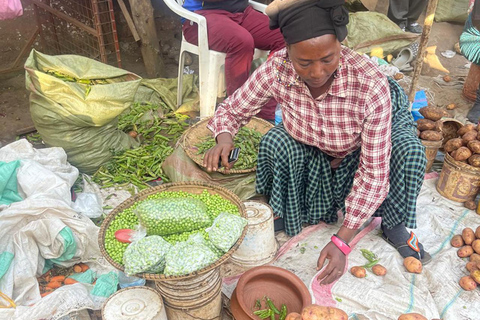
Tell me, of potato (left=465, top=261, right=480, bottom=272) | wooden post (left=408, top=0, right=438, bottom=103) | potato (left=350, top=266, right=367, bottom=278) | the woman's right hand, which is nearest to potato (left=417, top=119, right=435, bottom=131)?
wooden post (left=408, top=0, right=438, bottom=103)

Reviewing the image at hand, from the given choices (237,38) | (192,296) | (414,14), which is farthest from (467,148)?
(414,14)

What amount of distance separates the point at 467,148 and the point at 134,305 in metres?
2.49

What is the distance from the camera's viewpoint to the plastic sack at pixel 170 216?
1.72m

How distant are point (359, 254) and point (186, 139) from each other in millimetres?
1494

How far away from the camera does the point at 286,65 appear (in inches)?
81.7

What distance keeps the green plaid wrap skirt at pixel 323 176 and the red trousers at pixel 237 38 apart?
3.90ft

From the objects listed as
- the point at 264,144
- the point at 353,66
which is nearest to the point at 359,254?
the point at 264,144

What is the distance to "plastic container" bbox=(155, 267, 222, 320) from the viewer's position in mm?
1721

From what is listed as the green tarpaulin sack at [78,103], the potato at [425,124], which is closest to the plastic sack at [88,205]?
the green tarpaulin sack at [78,103]

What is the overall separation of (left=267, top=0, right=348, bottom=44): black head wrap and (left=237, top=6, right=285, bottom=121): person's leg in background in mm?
1975

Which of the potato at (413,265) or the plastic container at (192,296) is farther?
the potato at (413,265)

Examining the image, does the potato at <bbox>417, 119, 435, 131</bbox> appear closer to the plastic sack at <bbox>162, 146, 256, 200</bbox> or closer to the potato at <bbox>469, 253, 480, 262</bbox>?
the potato at <bbox>469, 253, 480, 262</bbox>

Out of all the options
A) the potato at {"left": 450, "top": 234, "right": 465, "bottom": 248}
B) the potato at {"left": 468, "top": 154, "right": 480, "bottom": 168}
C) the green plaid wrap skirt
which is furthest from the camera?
the potato at {"left": 468, "top": 154, "right": 480, "bottom": 168}

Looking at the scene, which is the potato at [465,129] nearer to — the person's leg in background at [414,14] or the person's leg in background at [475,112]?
the person's leg in background at [475,112]
